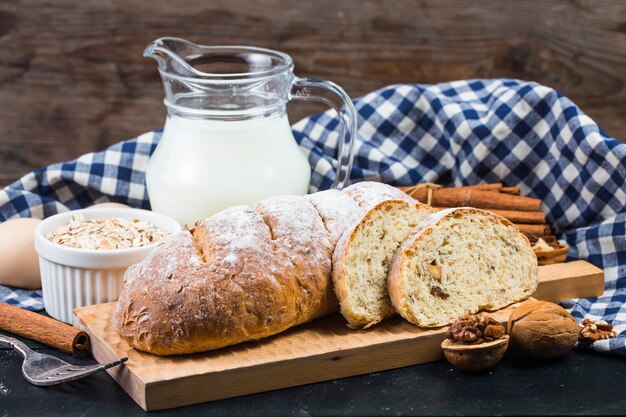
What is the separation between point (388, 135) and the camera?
345 centimetres

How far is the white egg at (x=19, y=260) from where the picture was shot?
8.91 ft

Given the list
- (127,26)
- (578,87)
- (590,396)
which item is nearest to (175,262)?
(590,396)

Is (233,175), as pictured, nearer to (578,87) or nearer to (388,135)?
(388,135)

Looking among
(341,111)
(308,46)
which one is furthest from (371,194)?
(308,46)

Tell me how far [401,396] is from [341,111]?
1144mm

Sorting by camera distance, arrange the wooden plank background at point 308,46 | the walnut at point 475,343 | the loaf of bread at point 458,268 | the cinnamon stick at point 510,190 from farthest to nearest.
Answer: the wooden plank background at point 308,46 → the cinnamon stick at point 510,190 → the loaf of bread at point 458,268 → the walnut at point 475,343

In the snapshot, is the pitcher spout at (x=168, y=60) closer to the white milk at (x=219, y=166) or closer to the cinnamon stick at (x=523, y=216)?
the white milk at (x=219, y=166)

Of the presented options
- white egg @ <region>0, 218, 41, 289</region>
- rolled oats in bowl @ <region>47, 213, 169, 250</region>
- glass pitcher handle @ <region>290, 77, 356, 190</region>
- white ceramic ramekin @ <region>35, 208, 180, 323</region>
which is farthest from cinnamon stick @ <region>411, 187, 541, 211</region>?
white egg @ <region>0, 218, 41, 289</region>

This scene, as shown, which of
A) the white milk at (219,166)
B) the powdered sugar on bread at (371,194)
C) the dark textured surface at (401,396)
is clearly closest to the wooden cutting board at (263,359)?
the dark textured surface at (401,396)

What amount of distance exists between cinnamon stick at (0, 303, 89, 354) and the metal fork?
0.25 ft

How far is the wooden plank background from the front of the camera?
4.17m

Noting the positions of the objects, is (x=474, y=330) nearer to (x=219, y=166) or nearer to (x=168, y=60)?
(x=219, y=166)

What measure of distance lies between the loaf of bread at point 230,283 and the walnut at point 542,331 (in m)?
0.47

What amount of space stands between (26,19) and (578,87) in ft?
8.62
